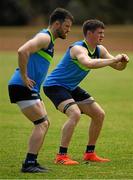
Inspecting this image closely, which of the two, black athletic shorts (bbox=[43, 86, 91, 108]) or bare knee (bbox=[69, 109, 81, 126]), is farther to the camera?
black athletic shorts (bbox=[43, 86, 91, 108])

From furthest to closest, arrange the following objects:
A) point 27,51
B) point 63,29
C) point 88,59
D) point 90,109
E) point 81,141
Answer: point 81,141, point 90,109, point 88,59, point 63,29, point 27,51

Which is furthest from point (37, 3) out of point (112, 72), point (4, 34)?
point (112, 72)

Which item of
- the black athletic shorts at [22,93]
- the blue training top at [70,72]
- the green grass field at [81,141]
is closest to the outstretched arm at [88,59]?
the blue training top at [70,72]

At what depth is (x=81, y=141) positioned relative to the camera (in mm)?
13773

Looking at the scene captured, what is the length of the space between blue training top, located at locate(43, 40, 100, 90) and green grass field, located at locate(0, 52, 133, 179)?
118 centimetres

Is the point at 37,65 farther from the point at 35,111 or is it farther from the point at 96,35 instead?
the point at 96,35

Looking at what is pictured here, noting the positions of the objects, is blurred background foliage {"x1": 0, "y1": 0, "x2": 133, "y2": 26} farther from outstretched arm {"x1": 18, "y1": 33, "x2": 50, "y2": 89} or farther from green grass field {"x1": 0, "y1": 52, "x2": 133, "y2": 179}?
outstretched arm {"x1": 18, "y1": 33, "x2": 50, "y2": 89}

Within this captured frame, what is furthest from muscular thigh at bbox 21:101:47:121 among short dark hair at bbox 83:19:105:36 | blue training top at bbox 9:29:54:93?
short dark hair at bbox 83:19:105:36

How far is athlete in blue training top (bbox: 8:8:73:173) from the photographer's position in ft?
33.1

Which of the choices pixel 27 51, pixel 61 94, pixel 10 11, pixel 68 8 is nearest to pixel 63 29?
pixel 27 51

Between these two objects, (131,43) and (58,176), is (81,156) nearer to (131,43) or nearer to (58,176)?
(58,176)

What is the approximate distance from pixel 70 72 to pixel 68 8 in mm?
68199

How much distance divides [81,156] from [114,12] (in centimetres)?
7095

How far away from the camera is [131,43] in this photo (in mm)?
57312
